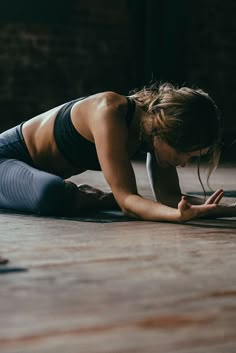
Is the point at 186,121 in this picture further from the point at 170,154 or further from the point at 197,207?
the point at 197,207

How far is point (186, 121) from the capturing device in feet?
6.80

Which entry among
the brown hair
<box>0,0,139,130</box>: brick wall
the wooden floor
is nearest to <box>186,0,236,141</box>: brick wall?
<box>0,0,139,130</box>: brick wall

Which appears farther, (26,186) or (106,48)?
(106,48)

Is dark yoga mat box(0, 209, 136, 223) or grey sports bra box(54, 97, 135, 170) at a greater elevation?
grey sports bra box(54, 97, 135, 170)

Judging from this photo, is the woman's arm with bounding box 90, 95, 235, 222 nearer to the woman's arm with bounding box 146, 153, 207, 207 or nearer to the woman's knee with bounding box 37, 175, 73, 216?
the woman's knee with bounding box 37, 175, 73, 216

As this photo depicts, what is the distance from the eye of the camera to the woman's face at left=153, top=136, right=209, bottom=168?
213 cm

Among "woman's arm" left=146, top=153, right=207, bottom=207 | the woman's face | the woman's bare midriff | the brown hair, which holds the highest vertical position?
the brown hair

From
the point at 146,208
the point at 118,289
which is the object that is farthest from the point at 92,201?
the point at 118,289

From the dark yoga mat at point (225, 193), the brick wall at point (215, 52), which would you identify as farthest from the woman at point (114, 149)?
the brick wall at point (215, 52)

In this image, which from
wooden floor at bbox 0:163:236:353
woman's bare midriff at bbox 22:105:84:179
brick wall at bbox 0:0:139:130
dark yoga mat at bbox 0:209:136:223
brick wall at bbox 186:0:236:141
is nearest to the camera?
wooden floor at bbox 0:163:236:353

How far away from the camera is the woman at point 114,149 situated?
209 centimetres

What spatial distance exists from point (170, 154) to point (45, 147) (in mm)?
558

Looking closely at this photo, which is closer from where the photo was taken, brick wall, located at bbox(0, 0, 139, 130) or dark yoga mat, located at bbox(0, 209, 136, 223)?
dark yoga mat, located at bbox(0, 209, 136, 223)

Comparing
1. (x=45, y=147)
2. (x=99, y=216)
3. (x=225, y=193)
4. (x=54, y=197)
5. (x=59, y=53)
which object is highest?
(x=45, y=147)
